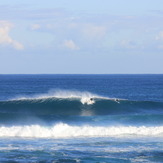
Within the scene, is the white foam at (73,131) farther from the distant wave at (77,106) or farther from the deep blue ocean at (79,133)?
the distant wave at (77,106)

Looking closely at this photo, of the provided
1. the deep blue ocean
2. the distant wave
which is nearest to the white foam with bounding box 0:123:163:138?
the deep blue ocean

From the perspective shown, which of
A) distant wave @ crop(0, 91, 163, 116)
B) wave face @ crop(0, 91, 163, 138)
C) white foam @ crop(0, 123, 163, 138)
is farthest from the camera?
distant wave @ crop(0, 91, 163, 116)

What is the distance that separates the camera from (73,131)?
1056 inches

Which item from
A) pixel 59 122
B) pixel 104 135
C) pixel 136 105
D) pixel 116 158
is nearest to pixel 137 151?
pixel 116 158

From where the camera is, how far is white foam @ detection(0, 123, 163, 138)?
84.8 ft

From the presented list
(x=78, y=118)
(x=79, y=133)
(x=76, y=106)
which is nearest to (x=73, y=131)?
(x=79, y=133)

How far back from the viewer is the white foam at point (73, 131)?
2586 centimetres

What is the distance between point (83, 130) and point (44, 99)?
14034 mm

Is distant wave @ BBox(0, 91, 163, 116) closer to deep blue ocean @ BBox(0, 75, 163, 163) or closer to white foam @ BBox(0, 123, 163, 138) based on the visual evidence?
deep blue ocean @ BBox(0, 75, 163, 163)

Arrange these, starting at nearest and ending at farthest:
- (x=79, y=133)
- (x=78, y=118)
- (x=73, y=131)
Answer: (x=79, y=133), (x=73, y=131), (x=78, y=118)

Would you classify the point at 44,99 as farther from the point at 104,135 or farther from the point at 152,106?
the point at 104,135

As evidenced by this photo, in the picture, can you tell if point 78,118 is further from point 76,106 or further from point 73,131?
point 76,106

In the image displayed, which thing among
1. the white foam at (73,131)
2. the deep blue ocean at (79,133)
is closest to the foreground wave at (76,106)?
the deep blue ocean at (79,133)

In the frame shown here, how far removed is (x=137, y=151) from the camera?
813 inches
